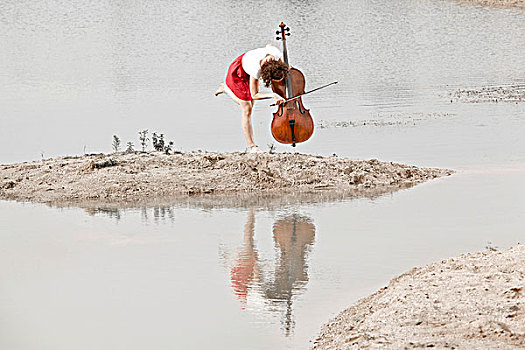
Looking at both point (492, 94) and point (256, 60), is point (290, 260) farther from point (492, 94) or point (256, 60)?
point (492, 94)

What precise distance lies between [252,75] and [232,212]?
2.08 m

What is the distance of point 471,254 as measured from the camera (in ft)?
25.8

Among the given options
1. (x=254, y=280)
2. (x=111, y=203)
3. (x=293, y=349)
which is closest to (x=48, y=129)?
(x=111, y=203)

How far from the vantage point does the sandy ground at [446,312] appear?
18.2 ft

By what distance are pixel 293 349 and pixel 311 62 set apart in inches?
875

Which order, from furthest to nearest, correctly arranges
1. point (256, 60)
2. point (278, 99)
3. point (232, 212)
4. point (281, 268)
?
point (256, 60) < point (278, 99) < point (232, 212) < point (281, 268)

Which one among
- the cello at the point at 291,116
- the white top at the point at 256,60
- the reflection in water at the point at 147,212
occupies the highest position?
the white top at the point at 256,60

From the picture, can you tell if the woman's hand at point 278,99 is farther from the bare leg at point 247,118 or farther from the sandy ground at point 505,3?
the sandy ground at point 505,3

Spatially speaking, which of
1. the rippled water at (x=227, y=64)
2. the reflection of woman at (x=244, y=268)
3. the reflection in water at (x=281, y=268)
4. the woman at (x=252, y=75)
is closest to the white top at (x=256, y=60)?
the woman at (x=252, y=75)

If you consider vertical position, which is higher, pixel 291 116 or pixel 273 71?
pixel 273 71

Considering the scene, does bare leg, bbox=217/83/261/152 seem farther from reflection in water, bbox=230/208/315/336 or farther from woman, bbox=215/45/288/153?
reflection in water, bbox=230/208/315/336

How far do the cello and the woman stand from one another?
12cm

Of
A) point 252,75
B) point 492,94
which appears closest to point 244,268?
point 252,75

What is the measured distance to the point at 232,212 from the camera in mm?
10484
